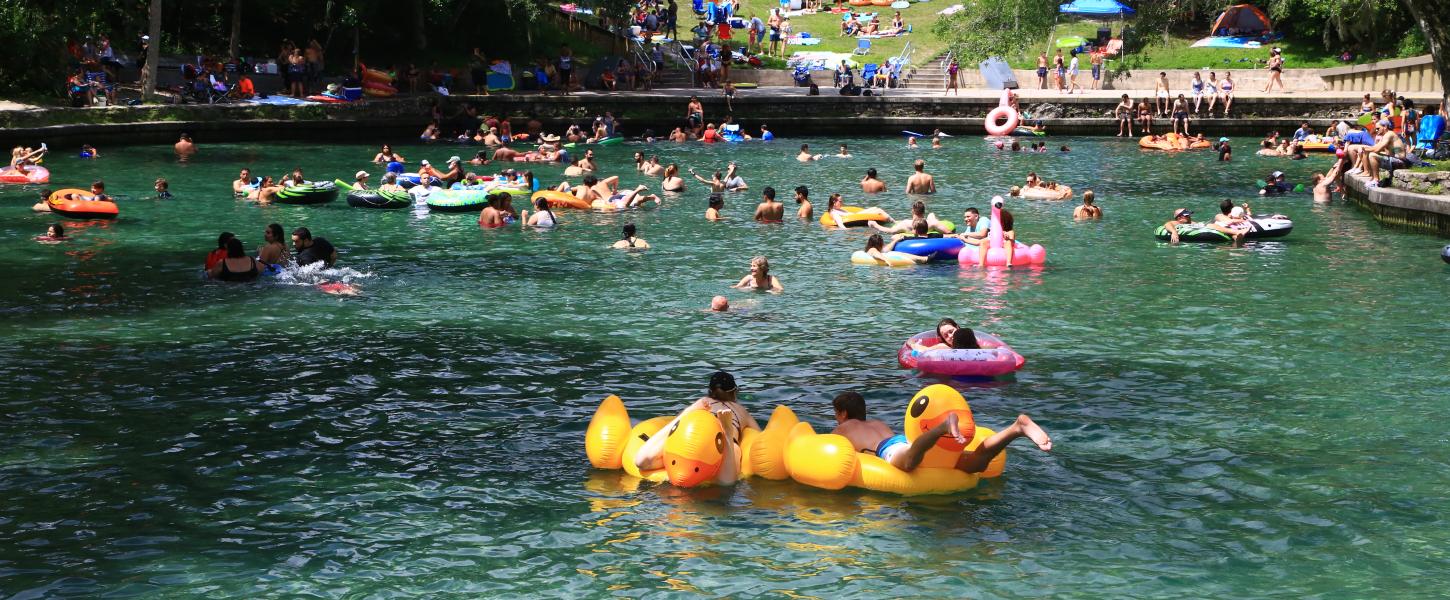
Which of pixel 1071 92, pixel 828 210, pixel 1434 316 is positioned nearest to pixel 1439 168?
pixel 1434 316

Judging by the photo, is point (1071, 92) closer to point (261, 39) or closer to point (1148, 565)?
point (261, 39)

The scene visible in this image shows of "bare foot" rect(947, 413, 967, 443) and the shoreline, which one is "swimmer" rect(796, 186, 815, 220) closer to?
"bare foot" rect(947, 413, 967, 443)

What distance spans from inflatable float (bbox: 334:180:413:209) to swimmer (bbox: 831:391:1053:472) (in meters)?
17.9

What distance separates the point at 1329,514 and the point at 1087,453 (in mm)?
2089

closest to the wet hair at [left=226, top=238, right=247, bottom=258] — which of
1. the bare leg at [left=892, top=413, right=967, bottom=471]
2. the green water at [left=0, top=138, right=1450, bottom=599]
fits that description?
the green water at [left=0, top=138, right=1450, bottom=599]

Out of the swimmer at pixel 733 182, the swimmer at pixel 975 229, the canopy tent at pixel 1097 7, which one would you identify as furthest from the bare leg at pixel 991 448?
the canopy tent at pixel 1097 7

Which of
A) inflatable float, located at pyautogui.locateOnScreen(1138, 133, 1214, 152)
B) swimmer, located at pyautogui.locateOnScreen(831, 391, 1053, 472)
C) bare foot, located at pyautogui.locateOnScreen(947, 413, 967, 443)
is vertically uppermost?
inflatable float, located at pyautogui.locateOnScreen(1138, 133, 1214, 152)

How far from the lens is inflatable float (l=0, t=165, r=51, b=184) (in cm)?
3002

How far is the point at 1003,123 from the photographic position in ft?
144

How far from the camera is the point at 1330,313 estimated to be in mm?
17438

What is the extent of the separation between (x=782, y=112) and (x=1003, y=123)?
704cm

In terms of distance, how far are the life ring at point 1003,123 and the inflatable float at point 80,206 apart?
2638cm

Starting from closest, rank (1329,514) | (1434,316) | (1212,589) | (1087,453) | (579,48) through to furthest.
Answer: (1212,589) < (1329,514) < (1087,453) < (1434,316) < (579,48)

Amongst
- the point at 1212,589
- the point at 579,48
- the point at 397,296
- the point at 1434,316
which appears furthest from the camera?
the point at 579,48
